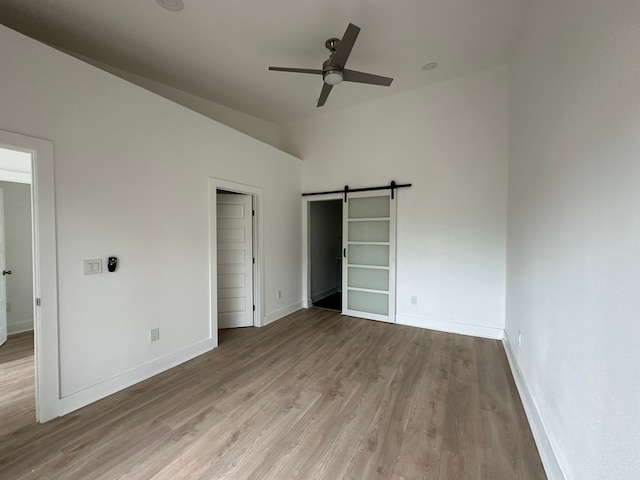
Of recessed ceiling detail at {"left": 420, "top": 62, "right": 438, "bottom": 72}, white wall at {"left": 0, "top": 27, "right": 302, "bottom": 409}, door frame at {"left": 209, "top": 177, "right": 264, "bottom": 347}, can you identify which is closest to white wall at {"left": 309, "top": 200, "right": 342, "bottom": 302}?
door frame at {"left": 209, "top": 177, "right": 264, "bottom": 347}

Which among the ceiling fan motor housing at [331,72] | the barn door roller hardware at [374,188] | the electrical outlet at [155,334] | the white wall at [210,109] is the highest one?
the white wall at [210,109]

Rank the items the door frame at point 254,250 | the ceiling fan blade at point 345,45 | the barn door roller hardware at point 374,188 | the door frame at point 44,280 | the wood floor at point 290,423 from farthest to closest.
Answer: the barn door roller hardware at point 374,188 < the door frame at point 254,250 < the ceiling fan blade at point 345,45 < the door frame at point 44,280 < the wood floor at point 290,423

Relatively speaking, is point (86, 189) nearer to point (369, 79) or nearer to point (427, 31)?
point (369, 79)

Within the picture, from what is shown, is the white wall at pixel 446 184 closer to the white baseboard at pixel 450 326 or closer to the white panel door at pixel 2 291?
the white baseboard at pixel 450 326

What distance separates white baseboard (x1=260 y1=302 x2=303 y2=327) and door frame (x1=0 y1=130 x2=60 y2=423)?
7.79ft

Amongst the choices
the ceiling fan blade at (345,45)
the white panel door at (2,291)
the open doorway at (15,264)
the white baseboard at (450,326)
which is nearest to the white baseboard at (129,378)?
the open doorway at (15,264)

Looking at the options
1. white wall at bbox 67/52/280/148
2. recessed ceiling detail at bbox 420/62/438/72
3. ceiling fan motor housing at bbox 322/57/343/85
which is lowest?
ceiling fan motor housing at bbox 322/57/343/85

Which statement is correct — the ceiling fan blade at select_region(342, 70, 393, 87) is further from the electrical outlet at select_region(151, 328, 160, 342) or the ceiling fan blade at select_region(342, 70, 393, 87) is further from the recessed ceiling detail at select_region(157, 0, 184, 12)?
the electrical outlet at select_region(151, 328, 160, 342)

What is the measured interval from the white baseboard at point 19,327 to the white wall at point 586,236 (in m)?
6.03

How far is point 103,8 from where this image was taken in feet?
7.59

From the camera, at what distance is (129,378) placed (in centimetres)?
246

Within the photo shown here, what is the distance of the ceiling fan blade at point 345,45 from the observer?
6.65 feet

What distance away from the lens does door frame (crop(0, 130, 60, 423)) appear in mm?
1918

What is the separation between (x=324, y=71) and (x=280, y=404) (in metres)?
3.10
